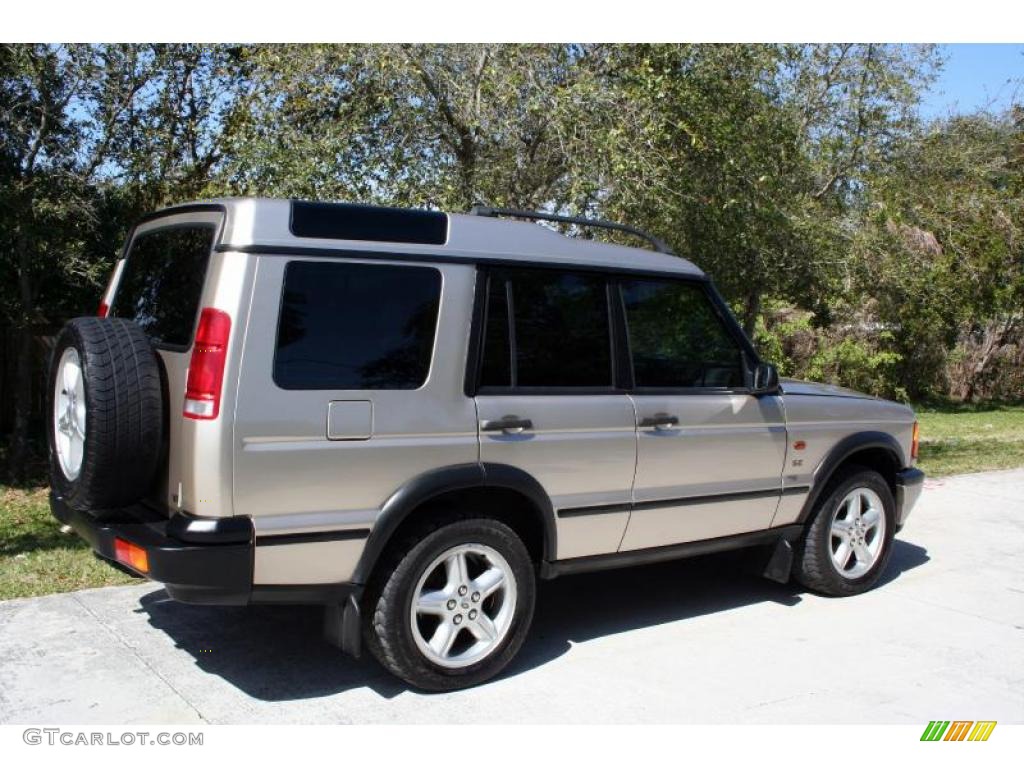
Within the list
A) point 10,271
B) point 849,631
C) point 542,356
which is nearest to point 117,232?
point 10,271

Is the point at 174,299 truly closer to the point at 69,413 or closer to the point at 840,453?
the point at 69,413

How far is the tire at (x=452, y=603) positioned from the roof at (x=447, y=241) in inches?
46.6

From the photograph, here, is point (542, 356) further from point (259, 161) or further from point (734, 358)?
point (259, 161)

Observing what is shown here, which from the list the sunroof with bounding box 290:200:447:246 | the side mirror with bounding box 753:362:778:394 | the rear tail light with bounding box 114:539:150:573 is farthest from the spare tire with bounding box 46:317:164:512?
the side mirror with bounding box 753:362:778:394

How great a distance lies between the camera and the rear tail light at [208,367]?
3.92 meters

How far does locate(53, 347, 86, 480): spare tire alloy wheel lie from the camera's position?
4242mm

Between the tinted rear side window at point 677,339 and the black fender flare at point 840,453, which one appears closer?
the tinted rear side window at point 677,339

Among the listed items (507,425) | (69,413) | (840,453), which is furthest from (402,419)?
(840,453)

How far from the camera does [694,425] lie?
5.29 m

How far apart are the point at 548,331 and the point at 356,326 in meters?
1.02

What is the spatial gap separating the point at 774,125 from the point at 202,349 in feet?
23.3

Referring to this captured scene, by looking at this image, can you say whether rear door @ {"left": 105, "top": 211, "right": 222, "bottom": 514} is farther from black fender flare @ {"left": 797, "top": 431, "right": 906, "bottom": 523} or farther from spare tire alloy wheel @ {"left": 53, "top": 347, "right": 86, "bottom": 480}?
black fender flare @ {"left": 797, "top": 431, "right": 906, "bottom": 523}

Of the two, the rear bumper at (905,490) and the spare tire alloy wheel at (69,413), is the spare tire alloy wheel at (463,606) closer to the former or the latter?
the spare tire alloy wheel at (69,413)
